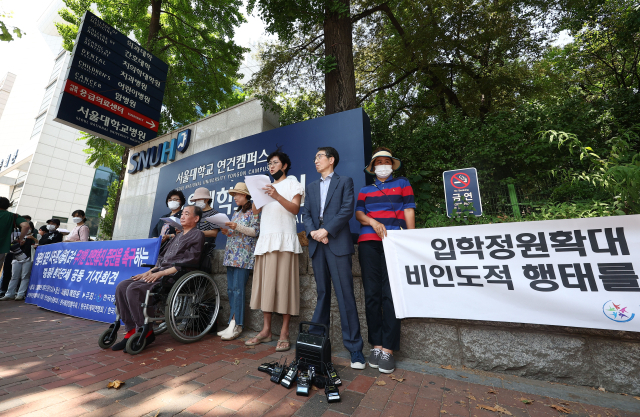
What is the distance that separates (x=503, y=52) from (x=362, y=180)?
8.81m

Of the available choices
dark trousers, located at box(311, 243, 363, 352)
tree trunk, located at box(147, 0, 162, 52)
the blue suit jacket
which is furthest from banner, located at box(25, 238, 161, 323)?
tree trunk, located at box(147, 0, 162, 52)

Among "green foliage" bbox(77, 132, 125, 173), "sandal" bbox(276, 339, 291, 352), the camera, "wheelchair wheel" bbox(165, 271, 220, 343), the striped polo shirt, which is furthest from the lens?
"green foliage" bbox(77, 132, 125, 173)

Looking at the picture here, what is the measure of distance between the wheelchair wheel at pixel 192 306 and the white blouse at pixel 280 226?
96 cm

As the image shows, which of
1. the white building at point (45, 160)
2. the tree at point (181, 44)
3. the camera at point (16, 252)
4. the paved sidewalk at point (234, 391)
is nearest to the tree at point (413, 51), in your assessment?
the tree at point (181, 44)

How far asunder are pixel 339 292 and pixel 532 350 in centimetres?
163

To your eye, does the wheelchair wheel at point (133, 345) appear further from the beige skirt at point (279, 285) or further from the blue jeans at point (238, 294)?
the beige skirt at point (279, 285)

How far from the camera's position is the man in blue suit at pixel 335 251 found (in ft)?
8.46

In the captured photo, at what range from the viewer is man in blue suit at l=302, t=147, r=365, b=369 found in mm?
2578

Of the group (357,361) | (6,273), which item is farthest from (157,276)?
(6,273)

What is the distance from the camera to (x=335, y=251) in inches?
105

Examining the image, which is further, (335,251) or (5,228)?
(5,228)

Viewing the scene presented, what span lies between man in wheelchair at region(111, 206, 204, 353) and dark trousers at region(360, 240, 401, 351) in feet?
6.75

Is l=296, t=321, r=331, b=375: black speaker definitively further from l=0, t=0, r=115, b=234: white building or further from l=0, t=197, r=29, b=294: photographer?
l=0, t=0, r=115, b=234: white building

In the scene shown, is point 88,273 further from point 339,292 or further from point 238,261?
point 339,292
